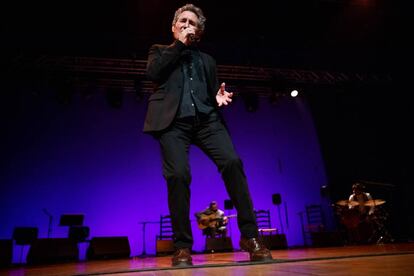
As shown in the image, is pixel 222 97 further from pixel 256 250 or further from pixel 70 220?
pixel 70 220

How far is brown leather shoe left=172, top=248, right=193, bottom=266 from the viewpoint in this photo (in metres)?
1.61

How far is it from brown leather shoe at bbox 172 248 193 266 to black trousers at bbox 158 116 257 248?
0.09ft

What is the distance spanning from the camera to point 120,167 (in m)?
7.97

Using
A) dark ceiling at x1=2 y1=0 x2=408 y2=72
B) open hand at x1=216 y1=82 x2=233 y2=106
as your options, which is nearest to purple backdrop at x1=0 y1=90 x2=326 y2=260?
dark ceiling at x1=2 y1=0 x2=408 y2=72

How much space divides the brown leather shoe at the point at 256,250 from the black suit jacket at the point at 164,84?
0.72m

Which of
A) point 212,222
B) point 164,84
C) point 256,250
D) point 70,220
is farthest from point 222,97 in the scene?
point 212,222

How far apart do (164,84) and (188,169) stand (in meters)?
0.50

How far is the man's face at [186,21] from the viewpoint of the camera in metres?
1.94

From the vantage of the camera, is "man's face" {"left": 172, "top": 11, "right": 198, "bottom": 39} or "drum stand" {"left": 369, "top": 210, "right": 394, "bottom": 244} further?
"drum stand" {"left": 369, "top": 210, "right": 394, "bottom": 244}

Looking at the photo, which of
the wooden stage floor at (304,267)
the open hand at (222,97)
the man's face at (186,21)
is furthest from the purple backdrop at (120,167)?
the man's face at (186,21)

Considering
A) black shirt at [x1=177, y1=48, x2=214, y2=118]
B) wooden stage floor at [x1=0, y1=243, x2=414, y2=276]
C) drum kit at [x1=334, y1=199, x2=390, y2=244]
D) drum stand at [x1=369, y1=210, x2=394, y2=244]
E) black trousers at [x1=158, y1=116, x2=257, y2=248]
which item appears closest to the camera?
wooden stage floor at [x1=0, y1=243, x2=414, y2=276]

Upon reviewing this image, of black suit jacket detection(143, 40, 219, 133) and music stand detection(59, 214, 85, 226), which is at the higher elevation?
black suit jacket detection(143, 40, 219, 133)

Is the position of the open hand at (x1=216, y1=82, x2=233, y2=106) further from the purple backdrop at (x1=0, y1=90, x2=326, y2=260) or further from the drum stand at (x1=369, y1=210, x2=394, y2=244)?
the purple backdrop at (x1=0, y1=90, x2=326, y2=260)

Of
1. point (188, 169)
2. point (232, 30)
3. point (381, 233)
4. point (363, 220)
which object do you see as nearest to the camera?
point (188, 169)
